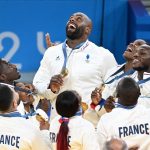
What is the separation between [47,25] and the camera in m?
6.30

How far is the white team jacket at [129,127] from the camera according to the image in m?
3.61

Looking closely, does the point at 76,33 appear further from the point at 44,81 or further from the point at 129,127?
the point at 129,127

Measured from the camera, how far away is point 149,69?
4590mm

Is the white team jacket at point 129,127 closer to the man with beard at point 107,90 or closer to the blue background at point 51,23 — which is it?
the man with beard at point 107,90

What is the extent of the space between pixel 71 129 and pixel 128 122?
1.14ft

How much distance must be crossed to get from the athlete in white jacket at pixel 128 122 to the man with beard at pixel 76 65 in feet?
4.01

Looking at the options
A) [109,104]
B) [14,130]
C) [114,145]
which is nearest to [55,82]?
[109,104]

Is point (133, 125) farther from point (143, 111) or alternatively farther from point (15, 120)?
point (15, 120)

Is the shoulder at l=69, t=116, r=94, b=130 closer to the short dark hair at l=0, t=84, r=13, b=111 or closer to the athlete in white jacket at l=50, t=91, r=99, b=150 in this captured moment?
the athlete in white jacket at l=50, t=91, r=99, b=150

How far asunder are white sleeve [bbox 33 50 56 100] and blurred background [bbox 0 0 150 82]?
3.30 feet

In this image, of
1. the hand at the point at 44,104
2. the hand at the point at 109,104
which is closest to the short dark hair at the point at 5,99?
the hand at the point at 109,104

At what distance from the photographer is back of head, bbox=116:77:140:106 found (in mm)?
3711

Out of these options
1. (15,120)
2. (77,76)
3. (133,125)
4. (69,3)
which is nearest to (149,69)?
(77,76)

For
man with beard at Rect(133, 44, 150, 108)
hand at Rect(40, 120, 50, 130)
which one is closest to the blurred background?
man with beard at Rect(133, 44, 150, 108)
